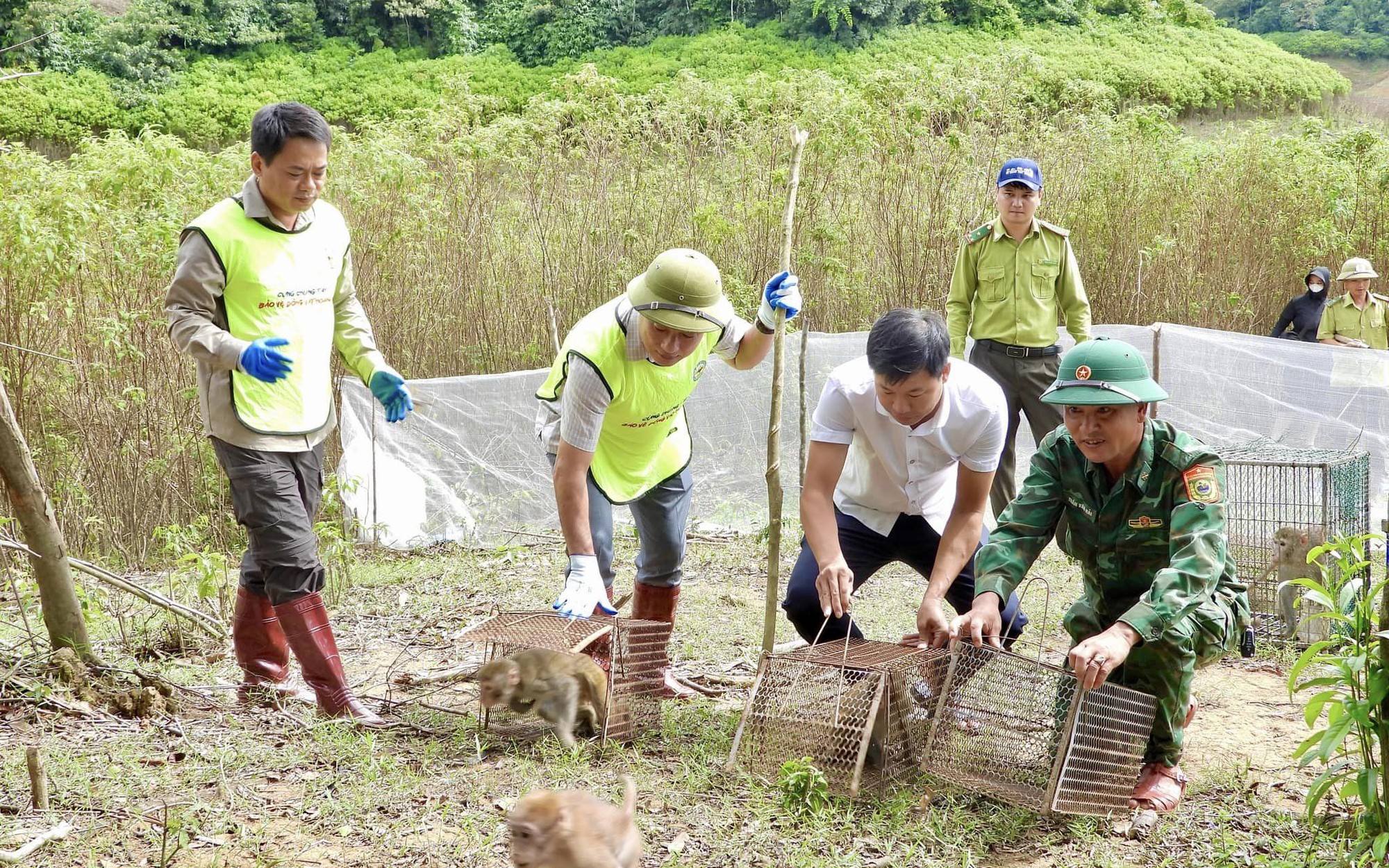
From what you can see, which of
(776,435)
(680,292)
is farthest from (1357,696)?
(680,292)

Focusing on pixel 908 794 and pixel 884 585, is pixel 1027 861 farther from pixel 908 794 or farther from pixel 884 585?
pixel 884 585

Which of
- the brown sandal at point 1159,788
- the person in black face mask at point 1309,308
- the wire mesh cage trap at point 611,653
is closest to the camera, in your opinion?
the brown sandal at point 1159,788

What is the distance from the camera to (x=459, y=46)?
81.4ft

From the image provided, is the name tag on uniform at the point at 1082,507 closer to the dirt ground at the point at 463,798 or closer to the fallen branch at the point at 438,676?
the dirt ground at the point at 463,798

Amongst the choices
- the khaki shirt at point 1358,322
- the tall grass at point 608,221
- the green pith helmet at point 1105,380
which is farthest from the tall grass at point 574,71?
the green pith helmet at point 1105,380

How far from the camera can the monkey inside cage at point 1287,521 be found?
17.0 feet

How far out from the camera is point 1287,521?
18.0 ft

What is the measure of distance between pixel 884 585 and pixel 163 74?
20237 millimetres

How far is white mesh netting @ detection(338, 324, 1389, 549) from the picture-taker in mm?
7152

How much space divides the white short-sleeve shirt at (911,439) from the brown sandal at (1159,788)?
3.43 ft

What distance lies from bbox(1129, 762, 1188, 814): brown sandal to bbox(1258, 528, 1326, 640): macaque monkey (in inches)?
79.5

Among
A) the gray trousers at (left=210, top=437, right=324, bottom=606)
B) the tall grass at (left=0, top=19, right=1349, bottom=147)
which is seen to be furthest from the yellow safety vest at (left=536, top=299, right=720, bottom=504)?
the tall grass at (left=0, top=19, right=1349, bottom=147)

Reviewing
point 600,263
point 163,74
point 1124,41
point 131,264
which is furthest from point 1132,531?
point 1124,41

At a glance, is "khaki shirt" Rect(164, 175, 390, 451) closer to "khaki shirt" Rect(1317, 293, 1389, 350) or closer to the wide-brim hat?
the wide-brim hat
